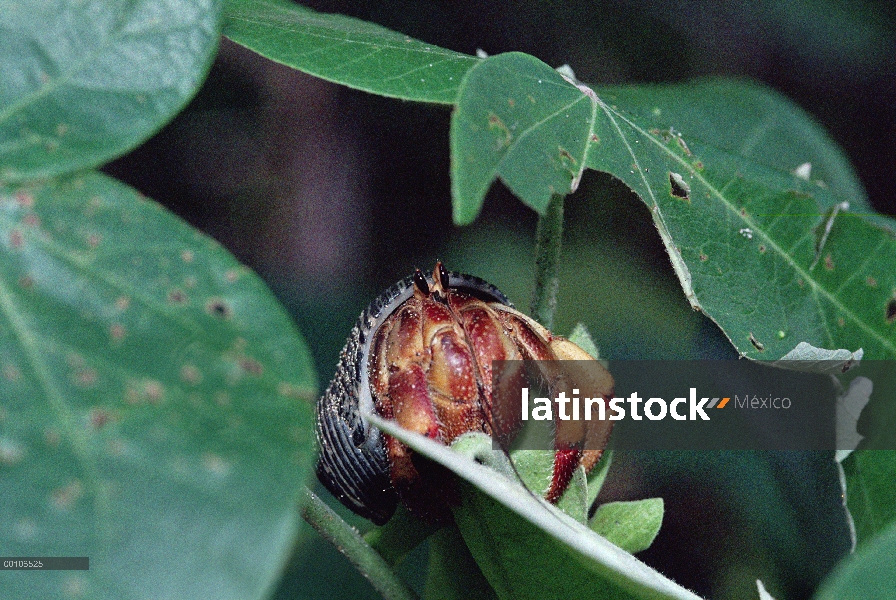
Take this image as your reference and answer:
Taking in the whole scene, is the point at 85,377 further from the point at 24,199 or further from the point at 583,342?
the point at 583,342

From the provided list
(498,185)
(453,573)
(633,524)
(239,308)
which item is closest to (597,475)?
(633,524)

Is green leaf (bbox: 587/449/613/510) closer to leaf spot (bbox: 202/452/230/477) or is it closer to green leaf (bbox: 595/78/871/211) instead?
leaf spot (bbox: 202/452/230/477)

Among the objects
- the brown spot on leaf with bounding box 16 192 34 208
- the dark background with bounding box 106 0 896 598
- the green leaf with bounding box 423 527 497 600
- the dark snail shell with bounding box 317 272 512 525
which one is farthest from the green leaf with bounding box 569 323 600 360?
the dark background with bounding box 106 0 896 598

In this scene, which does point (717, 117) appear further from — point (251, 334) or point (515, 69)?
point (251, 334)

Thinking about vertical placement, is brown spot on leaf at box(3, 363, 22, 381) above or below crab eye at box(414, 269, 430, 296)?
above

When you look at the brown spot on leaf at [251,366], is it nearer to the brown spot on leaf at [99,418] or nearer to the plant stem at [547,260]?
the brown spot on leaf at [99,418]

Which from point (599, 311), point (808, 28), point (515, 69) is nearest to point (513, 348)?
point (515, 69)
